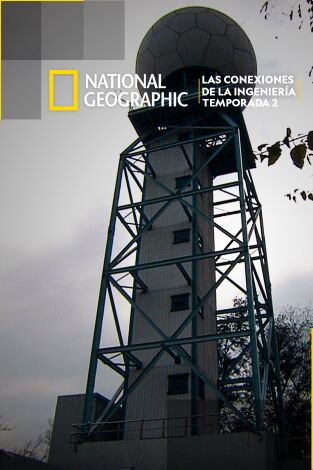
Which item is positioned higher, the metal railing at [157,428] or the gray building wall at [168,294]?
the gray building wall at [168,294]

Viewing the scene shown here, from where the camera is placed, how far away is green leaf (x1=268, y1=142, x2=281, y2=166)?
4.34m

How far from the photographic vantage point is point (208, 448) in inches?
567

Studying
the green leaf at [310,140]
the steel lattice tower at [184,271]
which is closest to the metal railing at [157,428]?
the steel lattice tower at [184,271]

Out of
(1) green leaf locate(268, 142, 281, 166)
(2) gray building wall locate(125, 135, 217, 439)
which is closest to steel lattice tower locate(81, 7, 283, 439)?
(2) gray building wall locate(125, 135, 217, 439)

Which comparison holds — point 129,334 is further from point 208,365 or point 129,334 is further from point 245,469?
point 245,469

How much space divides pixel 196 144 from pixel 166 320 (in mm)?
9357

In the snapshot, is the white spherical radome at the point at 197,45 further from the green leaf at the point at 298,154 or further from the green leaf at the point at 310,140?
the green leaf at the point at 298,154

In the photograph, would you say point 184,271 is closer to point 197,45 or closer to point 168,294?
point 168,294

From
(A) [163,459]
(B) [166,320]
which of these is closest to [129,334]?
(B) [166,320]

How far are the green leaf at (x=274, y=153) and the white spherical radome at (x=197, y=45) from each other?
21.1m

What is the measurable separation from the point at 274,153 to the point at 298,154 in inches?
10.1

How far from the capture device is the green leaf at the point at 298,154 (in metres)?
4.13

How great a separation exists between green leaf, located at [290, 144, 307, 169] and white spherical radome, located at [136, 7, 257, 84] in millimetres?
21238

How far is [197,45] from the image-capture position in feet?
78.7
